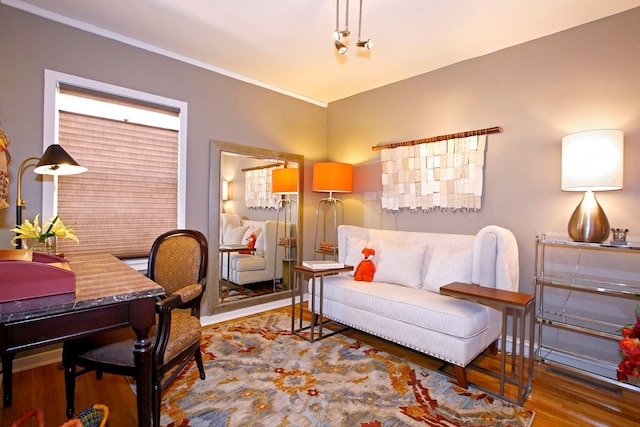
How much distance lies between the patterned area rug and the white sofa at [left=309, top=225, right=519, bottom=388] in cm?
20

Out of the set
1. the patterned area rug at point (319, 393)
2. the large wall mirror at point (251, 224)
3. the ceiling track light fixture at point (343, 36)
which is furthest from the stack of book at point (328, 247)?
the ceiling track light fixture at point (343, 36)

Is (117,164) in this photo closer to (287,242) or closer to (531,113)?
(287,242)

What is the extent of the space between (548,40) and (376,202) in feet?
6.86

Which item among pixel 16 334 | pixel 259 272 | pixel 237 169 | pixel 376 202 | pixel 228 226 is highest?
pixel 237 169

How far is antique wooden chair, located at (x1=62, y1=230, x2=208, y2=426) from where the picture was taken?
1.56 meters

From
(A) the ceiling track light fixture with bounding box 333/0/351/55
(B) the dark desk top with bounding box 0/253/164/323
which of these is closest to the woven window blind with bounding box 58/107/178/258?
(B) the dark desk top with bounding box 0/253/164/323

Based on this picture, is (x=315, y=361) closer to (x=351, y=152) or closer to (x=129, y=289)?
(x=129, y=289)

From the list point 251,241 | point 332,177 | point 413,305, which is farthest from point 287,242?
point 413,305

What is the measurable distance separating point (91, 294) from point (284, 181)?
2.69m

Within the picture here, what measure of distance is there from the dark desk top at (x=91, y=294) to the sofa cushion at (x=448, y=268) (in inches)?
82.1

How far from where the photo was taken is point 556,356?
2.52m

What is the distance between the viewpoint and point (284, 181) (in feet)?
12.4

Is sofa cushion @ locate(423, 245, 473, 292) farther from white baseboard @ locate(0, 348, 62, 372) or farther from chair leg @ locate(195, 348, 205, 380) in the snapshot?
white baseboard @ locate(0, 348, 62, 372)

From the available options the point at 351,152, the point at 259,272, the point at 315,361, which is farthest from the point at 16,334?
the point at 351,152
